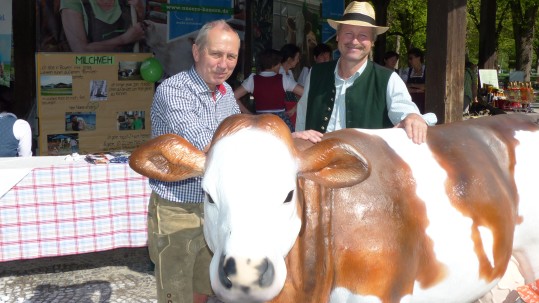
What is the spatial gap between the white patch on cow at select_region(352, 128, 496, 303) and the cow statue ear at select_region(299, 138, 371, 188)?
1.25 ft

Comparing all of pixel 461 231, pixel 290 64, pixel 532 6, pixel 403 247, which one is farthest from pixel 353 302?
pixel 532 6

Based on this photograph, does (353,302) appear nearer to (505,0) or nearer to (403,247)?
(403,247)

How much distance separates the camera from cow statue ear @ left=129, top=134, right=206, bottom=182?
189 centimetres

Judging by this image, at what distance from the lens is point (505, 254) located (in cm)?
251

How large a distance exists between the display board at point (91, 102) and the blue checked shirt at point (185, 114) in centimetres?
462

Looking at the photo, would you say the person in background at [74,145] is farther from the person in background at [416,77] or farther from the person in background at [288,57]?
the person in background at [416,77]

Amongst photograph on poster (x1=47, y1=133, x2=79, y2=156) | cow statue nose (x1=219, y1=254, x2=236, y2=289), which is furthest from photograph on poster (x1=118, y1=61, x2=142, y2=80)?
cow statue nose (x1=219, y1=254, x2=236, y2=289)

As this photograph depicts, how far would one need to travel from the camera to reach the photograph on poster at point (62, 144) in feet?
22.4

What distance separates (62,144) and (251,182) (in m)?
5.71

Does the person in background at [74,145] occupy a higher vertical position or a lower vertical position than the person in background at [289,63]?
A: lower

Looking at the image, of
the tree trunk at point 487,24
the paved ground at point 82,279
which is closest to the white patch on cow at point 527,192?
the paved ground at point 82,279

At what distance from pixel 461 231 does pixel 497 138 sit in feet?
2.01

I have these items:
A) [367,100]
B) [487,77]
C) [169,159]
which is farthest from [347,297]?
[487,77]

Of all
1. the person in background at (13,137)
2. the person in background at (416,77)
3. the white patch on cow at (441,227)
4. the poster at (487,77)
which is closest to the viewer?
the white patch on cow at (441,227)
